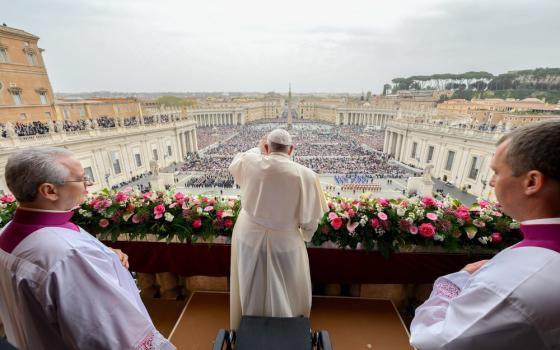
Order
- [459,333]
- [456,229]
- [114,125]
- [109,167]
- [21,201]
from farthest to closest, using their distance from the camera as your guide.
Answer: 1. [114,125]
2. [109,167]
3. [456,229]
4. [21,201]
5. [459,333]

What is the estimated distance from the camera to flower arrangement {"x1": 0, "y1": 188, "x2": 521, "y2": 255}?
6.06ft

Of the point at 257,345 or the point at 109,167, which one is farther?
the point at 109,167

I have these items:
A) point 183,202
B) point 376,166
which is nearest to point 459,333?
point 183,202

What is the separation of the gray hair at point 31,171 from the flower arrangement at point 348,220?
3.62ft

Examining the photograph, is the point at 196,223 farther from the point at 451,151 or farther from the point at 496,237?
the point at 451,151

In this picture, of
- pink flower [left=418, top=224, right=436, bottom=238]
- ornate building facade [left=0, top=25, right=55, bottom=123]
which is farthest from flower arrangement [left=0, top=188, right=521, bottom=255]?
ornate building facade [left=0, top=25, right=55, bottom=123]

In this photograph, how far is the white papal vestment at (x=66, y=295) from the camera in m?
0.78

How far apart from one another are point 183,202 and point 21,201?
49.0 inches

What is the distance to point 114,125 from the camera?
14242 millimetres

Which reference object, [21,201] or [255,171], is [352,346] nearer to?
[255,171]

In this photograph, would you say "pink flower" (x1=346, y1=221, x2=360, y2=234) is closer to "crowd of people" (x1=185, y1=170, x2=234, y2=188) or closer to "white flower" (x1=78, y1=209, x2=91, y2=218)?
"white flower" (x1=78, y1=209, x2=91, y2=218)

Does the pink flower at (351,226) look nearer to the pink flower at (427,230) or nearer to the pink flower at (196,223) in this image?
the pink flower at (427,230)

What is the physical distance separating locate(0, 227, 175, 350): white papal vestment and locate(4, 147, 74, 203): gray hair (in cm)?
15

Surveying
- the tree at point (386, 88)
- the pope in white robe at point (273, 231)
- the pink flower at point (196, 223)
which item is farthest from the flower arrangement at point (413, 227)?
the tree at point (386, 88)
